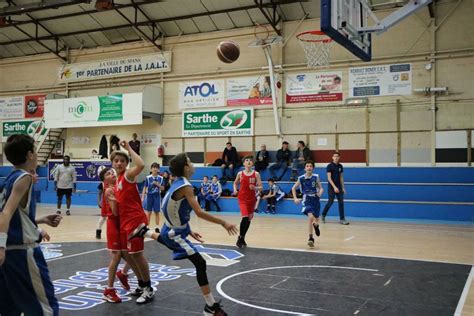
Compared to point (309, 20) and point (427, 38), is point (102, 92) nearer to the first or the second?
point (309, 20)

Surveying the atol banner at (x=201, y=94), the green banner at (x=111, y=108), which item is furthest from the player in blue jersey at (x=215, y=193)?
the green banner at (x=111, y=108)

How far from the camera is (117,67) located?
20.4 m

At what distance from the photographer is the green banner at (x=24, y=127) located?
21.7m

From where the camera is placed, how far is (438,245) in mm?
8898

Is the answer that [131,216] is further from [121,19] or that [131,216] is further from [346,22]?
[121,19]

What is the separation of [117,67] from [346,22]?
15550 mm

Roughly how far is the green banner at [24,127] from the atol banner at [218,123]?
7.44m

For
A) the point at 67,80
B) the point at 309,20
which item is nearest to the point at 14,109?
the point at 67,80

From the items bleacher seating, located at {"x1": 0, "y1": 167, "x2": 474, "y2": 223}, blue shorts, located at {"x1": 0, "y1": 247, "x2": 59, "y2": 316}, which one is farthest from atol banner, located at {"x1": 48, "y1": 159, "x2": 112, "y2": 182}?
blue shorts, located at {"x1": 0, "y1": 247, "x2": 59, "y2": 316}

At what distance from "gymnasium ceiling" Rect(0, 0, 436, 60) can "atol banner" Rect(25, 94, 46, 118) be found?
2172 mm

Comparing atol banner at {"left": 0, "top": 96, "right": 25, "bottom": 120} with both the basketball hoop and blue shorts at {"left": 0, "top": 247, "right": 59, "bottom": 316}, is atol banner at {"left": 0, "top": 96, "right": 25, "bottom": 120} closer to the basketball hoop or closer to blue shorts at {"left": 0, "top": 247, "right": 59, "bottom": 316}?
the basketball hoop

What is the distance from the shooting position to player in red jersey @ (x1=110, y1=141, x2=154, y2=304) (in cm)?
498

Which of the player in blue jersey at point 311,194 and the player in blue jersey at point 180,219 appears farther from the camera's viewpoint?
the player in blue jersey at point 311,194

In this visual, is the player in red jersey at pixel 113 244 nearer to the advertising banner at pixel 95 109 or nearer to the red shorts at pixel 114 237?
the red shorts at pixel 114 237
